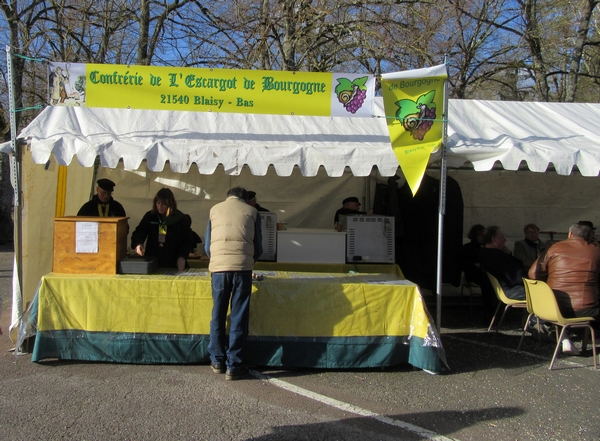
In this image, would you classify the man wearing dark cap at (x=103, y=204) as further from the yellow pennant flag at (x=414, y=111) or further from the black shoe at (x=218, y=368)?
the yellow pennant flag at (x=414, y=111)

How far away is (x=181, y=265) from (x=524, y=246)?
4491 millimetres

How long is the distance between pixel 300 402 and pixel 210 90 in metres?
2.87

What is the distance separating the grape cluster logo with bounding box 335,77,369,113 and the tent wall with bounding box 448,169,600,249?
3.30 meters

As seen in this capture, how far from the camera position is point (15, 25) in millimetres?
12852

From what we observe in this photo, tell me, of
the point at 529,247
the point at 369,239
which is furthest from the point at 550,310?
the point at 529,247

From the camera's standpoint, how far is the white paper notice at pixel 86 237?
4.54 m

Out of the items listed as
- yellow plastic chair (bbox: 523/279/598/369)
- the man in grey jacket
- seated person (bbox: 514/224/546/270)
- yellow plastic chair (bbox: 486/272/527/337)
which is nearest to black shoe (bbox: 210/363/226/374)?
the man in grey jacket

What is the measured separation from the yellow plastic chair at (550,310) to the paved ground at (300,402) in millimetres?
329

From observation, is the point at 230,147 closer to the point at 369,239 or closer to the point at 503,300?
the point at 369,239

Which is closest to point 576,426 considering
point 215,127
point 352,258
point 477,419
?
point 477,419

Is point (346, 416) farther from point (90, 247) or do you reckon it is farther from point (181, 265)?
point (90, 247)

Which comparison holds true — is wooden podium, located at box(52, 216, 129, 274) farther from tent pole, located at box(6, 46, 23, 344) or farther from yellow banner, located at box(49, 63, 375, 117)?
yellow banner, located at box(49, 63, 375, 117)

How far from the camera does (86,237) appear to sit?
14.9 feet

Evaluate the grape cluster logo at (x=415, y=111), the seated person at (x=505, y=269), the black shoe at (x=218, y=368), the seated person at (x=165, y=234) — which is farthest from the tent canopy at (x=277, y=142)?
the black shoe at (x=218, y=368)
